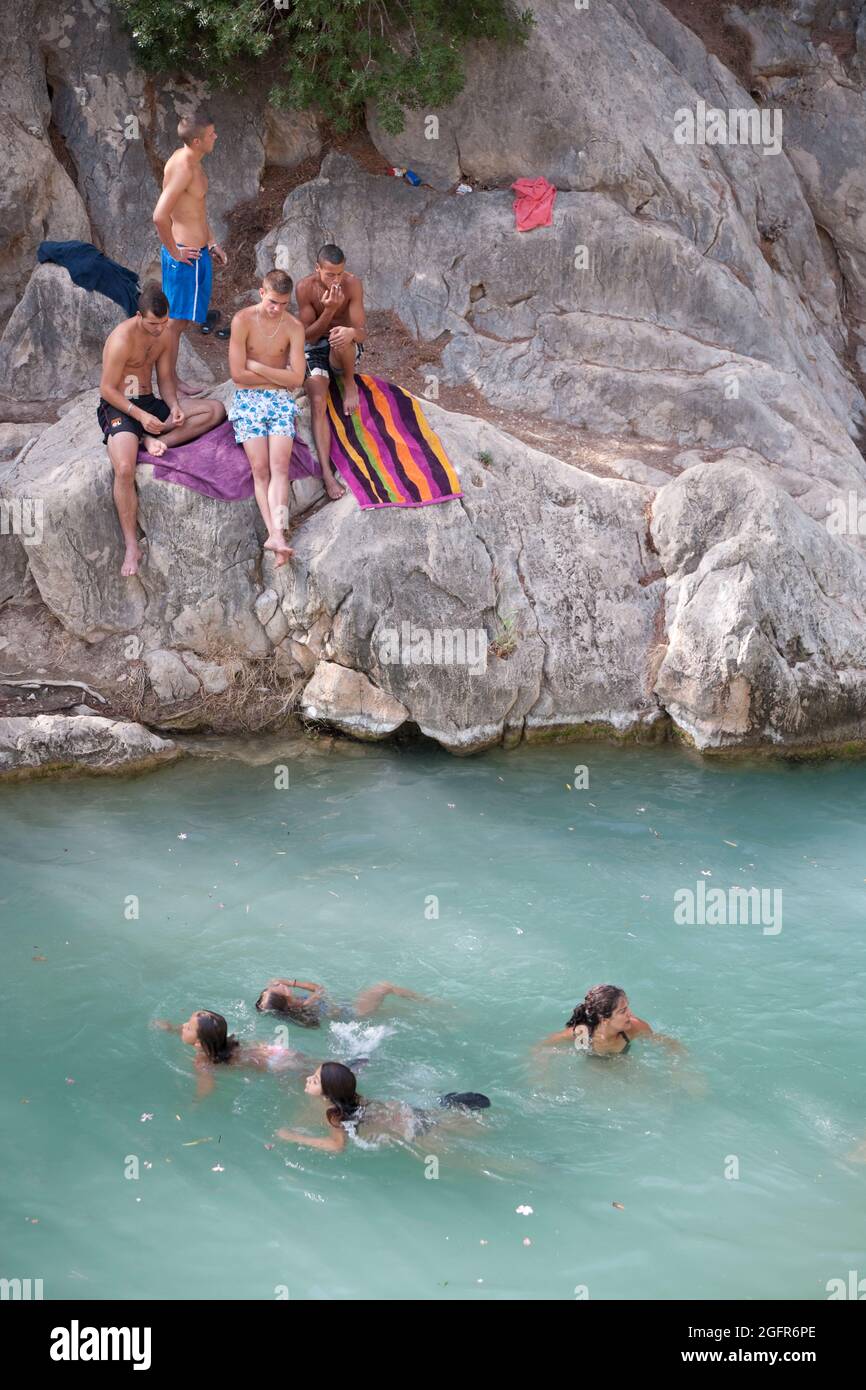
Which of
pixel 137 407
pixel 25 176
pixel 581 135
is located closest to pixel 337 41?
pixel 581 135

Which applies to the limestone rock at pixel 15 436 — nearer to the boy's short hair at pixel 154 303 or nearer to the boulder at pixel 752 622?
the boy's short hair at pixel 154 303

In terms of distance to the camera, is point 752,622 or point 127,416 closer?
point 127,416

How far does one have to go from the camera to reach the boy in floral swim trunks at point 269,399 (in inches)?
335

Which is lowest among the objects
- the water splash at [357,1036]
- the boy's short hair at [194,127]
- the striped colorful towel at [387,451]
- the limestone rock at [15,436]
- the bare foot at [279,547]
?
the water splash at [357,1036]

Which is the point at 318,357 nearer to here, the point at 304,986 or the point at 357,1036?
the point at 304,986

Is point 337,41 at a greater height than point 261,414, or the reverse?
point 337,41

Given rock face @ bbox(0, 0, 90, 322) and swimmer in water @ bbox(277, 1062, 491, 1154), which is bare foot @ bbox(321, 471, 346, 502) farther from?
swimmer in water @ bbox(277, 1062, 491, 1154)

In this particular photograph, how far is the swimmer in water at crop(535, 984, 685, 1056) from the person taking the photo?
5793mm

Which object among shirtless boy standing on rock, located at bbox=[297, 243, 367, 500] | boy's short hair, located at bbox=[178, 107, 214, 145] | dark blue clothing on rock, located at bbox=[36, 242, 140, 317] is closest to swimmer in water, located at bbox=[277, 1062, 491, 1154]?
shirtless boy standing on rock, located at bbox=[297, 243, 367, 500]

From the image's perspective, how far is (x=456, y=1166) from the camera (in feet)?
17.2

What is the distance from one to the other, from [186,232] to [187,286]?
1.25 ft

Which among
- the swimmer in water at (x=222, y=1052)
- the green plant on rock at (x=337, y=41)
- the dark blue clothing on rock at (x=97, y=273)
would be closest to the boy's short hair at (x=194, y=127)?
the dark blue clothing on rock at (x=97, y=273)

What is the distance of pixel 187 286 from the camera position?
9367 millimetres

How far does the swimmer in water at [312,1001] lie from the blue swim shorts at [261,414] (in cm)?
404
